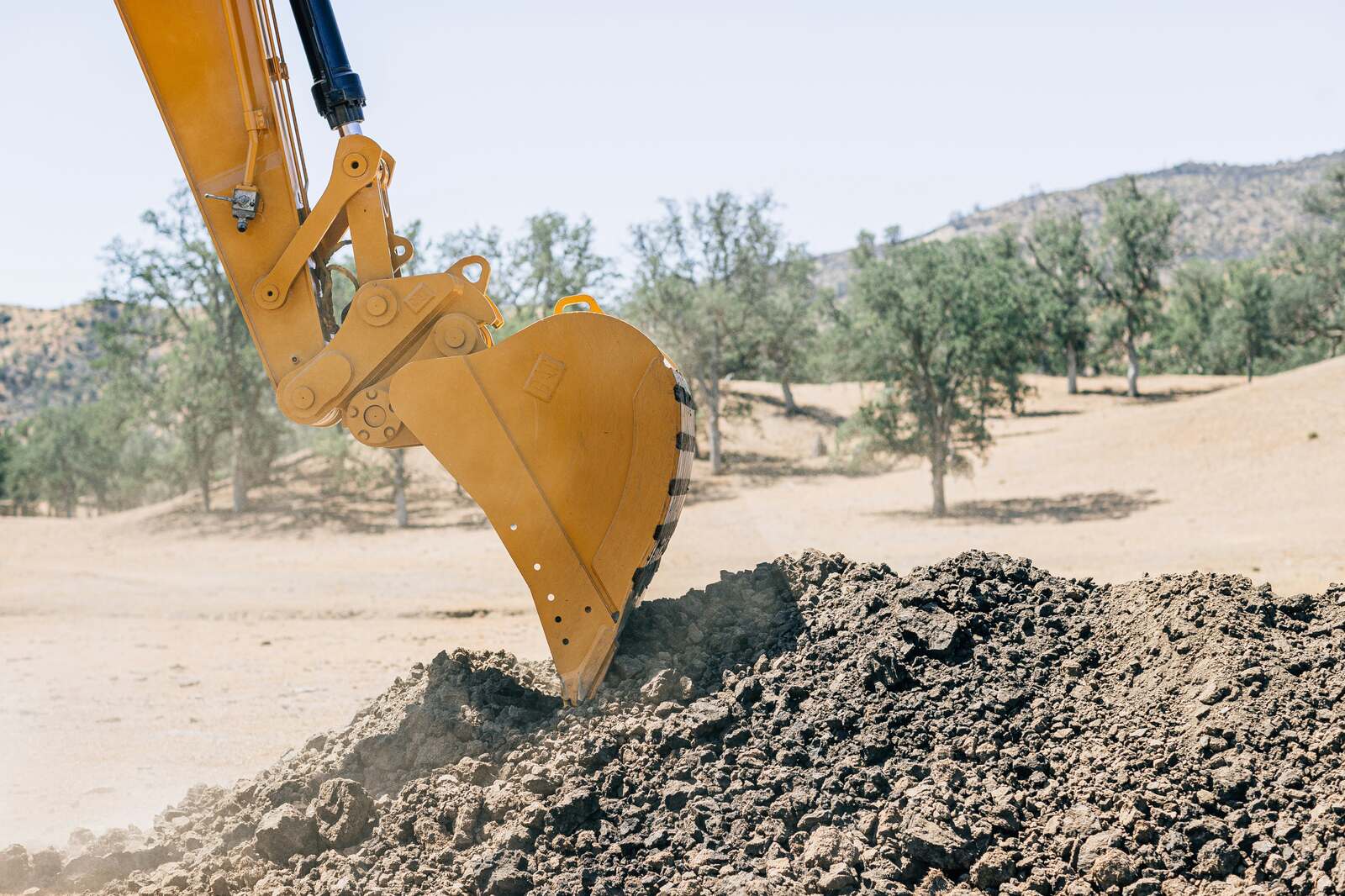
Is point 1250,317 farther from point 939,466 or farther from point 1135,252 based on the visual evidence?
point 939,466

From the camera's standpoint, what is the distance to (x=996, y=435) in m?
34.5

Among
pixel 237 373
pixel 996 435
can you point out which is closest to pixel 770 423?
pixel 996 435

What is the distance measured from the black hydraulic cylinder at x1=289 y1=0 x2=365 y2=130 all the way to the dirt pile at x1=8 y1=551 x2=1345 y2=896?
3222mm

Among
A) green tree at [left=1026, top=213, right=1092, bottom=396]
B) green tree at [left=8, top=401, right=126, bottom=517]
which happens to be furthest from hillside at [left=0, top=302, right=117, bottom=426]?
green tree at [left=1026, top=213, right=1092, bottom=396]

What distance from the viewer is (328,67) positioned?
20.6 ft

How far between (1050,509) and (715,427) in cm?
1161

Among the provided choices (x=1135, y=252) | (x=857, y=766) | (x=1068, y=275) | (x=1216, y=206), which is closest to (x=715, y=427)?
(x=1135, y=252)

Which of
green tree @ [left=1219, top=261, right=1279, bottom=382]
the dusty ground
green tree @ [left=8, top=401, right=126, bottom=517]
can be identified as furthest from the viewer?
green tree @ [left=8, top=401, right=126, bottom=517]

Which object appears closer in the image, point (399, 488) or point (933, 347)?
point (933, 347)

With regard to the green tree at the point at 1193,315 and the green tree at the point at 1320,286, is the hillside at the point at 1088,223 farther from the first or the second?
the green tree at the point at 1320,286

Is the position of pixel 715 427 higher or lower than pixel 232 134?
lower

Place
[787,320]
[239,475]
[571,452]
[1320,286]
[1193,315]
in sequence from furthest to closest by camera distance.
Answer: [1193,315] → [1320,286] → [787,320] → [239,475] → [571,452]

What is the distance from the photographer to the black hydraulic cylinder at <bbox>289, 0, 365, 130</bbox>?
20.5ft

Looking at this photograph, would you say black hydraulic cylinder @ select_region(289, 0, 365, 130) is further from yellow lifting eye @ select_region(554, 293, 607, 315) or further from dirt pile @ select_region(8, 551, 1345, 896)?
dirt pile @ select_region(8, 551, 1345, 896)
